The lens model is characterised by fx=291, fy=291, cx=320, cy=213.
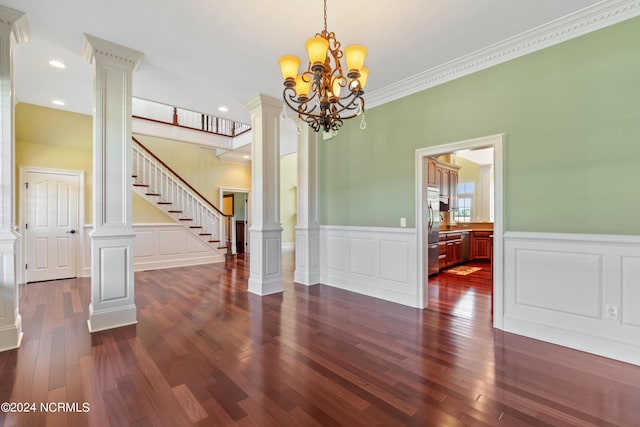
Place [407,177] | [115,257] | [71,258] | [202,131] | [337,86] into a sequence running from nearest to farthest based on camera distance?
[337,86] → [115,257] → [407,177] → [71,258] → [202,131]

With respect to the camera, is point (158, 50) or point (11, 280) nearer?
point (11, 280)

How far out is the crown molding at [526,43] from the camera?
101 inches

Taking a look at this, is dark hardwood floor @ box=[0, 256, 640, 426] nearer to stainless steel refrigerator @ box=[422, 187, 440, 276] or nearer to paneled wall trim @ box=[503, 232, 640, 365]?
paneled wall trim @ box=[503, 232, 640, 365]

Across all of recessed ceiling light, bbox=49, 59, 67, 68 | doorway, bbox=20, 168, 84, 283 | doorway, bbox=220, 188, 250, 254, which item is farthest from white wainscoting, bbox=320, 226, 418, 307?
doorway, bbox=220, 188, 250, 254

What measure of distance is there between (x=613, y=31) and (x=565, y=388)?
3072 mm

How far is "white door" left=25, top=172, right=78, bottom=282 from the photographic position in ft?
17.4

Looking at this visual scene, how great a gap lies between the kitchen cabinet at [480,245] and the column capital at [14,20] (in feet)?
28.8

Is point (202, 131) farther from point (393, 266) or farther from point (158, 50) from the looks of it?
point (393, 266)

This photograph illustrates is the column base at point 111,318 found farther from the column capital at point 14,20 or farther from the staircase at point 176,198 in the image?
the staircase at point 176,198

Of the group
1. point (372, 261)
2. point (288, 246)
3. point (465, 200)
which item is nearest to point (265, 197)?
point (372, 261)

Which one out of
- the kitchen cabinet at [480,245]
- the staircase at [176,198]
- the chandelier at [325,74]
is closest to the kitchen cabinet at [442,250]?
the kitchen cabinet at [480,245]

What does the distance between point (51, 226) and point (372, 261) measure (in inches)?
235

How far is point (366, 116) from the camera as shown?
4.68m

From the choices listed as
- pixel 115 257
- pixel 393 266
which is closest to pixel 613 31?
pixel 393 266
